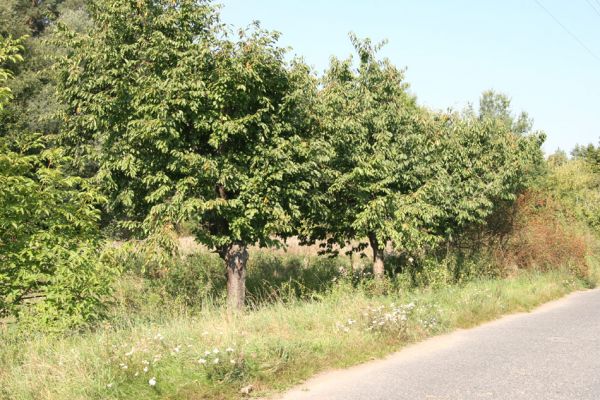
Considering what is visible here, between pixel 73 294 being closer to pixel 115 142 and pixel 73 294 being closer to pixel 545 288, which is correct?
pixel 115 142

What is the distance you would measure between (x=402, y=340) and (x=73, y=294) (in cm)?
529

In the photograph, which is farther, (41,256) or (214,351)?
(41,256)

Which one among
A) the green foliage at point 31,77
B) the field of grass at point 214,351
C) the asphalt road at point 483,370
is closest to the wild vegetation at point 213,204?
the field of grass at point 214,351

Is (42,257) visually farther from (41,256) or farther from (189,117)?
(189,117)

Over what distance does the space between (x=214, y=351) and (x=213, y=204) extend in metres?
3.99

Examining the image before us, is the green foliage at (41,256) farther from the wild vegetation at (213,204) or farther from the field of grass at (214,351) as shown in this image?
the field of grass at (214,351)

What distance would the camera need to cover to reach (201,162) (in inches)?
371

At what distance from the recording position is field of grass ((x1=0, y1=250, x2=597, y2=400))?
5.45m

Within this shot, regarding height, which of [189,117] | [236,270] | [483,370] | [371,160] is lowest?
[483,370]

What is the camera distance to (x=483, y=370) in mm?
6742

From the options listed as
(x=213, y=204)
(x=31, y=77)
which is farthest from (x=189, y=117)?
(x=31, y=77)

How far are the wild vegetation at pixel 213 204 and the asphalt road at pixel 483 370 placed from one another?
0.46 m

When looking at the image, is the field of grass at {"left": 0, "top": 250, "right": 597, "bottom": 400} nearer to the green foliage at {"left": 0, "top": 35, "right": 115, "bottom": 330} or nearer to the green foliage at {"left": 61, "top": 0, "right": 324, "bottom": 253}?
the green foliage at {"left": 0, "top": 35, "right": 115, "bottom": 330}

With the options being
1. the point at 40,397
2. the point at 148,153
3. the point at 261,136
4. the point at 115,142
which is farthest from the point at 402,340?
the point at 115,142
